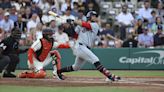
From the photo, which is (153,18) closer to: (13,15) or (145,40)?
(145,40)

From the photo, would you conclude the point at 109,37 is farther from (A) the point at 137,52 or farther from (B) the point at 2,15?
(B) the point at 2,15

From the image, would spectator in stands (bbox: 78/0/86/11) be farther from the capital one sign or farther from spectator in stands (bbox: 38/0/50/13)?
the capital one sign

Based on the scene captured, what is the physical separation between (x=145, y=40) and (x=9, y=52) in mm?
7508

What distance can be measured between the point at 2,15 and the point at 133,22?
564 cm

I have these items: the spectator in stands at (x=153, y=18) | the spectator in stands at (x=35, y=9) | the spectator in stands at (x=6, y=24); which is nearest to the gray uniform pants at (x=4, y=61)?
the spectator in stands at (x=6, y=24)

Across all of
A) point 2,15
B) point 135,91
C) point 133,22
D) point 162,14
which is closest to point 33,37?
point 2,15

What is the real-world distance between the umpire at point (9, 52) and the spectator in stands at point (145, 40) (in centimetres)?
707

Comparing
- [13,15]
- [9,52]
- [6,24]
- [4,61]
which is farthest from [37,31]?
[4,61]

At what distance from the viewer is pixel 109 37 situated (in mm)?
20484

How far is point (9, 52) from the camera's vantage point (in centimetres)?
1456

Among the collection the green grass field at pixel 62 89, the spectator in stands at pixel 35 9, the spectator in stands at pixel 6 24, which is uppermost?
the spectator in stands at pixel 35 9

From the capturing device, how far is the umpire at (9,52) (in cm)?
1384

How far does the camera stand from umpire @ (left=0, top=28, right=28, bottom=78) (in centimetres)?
1384

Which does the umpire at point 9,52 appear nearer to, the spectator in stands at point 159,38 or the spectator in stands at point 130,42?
the spectator in stands at point 130,42
